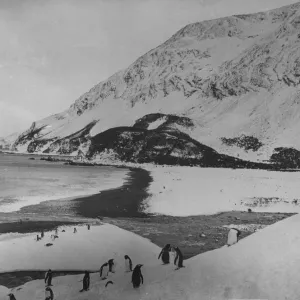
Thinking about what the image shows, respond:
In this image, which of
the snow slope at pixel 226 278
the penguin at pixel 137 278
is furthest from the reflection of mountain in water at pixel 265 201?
the penguin at pixel 137 278

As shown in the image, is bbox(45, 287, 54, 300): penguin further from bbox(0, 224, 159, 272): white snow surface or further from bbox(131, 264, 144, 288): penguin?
bbox(0, 224, 159, 272): white snow surface

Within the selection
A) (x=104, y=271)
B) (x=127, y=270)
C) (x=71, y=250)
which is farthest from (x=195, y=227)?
(x=104, y=271)

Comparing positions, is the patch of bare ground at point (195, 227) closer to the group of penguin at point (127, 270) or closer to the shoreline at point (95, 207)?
the shoreline at point (95, 207)

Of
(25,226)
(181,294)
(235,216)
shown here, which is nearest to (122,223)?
(25,226)

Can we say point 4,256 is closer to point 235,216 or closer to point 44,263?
point 44,263

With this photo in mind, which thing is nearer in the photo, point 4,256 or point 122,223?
point 4,256

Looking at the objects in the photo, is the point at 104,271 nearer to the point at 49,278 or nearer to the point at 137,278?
the point at 49,278
